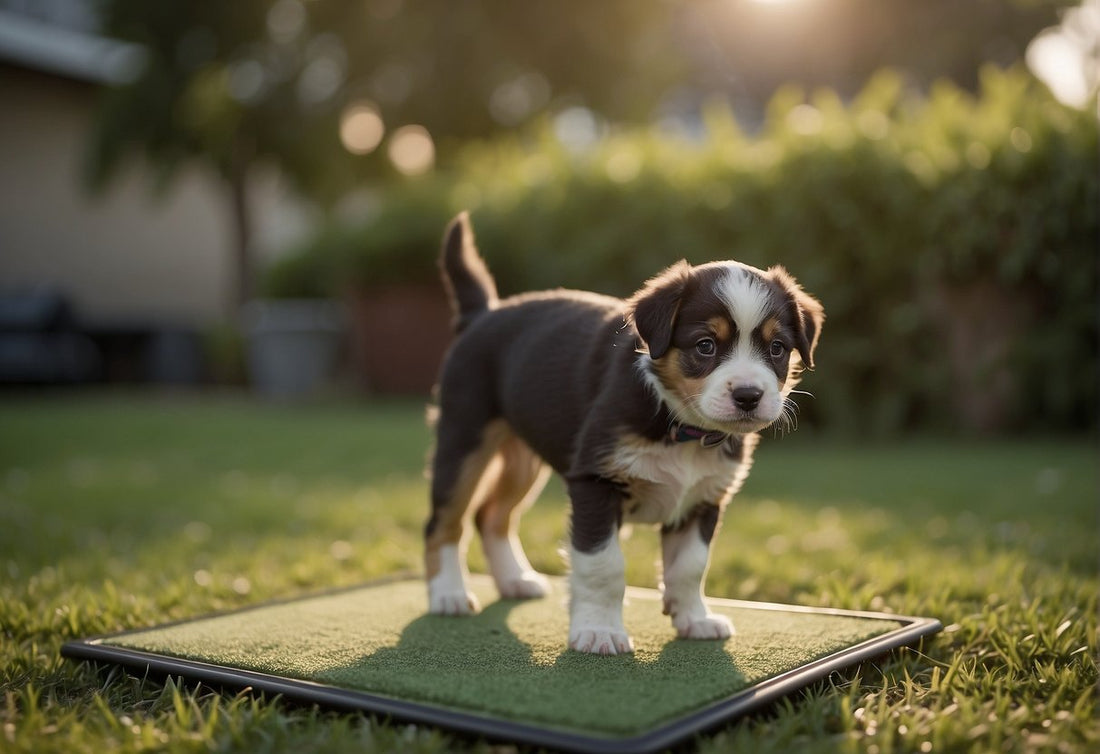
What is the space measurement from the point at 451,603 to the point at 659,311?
55.0 inches

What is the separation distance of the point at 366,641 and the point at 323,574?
4.89ft

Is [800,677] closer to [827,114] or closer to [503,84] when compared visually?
[827,114]

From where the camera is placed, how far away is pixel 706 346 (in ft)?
9.69

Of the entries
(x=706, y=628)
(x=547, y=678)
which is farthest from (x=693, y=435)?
(x=547, y=678)

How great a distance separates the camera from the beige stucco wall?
22.1 meters

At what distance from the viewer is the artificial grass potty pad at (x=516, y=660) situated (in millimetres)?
2504

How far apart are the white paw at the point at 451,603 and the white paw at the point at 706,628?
0.80m

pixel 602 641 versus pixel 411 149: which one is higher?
pixel 411 149

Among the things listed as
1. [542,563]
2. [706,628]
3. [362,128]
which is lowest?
[542,563]

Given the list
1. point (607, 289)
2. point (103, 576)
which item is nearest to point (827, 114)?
point (607, 289)

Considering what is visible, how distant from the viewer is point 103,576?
15.3ft

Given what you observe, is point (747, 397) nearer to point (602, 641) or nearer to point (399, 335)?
point (602, 641)

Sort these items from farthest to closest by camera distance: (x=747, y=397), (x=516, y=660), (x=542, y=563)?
1. (x=542, y=563)
2. (x=516, y=660)
3. (x=747, y=397)

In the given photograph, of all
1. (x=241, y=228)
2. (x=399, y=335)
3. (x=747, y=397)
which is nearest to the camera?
(x=747, y=397)
